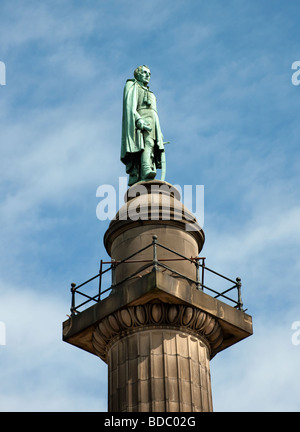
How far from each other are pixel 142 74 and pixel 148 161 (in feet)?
13.9

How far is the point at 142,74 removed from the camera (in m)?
39.5

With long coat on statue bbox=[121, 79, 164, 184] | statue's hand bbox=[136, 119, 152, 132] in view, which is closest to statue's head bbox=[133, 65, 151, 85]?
long coat on statue bbox=[121, 79, 164, 184]

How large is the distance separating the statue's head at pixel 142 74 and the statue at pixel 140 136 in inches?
12.9

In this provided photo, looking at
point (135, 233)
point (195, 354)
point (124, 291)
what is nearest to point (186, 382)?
point (195, 354)

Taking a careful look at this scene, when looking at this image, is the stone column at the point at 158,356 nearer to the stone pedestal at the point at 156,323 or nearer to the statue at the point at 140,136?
the stone pedestal at the point at 156,323

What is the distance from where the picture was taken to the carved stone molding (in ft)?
104

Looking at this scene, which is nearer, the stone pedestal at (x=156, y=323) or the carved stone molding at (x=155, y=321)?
the stone pedestal at (x=156, y=323)

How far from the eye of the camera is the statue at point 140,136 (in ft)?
122

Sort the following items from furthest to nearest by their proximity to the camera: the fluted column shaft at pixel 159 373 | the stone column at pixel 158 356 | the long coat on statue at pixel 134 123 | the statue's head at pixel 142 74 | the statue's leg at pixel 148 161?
1. the statue's head at pixel 142 74
2. the long coat on statue at pixel 134 123
3. the statue's leg at pixel 148 161
4. the stone column at pixel 158 356
5. the fluted column shaft at pixel 159 373

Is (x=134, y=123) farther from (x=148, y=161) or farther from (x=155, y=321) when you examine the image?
(x=155, y=321)

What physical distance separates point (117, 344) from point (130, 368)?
121 centimetres

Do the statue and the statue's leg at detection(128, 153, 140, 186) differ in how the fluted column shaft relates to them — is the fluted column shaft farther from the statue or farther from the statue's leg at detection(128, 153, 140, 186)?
the statue's leg at detection(128, 153, 140, 186)

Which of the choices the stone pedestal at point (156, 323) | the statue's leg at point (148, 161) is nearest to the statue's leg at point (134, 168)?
the statue's leg at point (148, 161)
